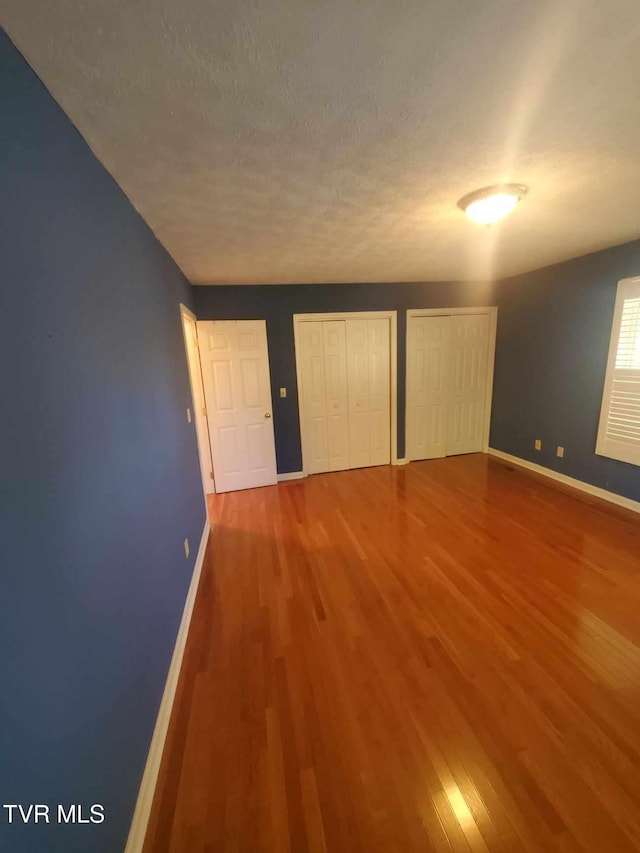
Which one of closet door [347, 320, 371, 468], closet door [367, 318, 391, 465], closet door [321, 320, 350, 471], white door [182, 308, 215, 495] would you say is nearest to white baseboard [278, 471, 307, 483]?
closet door [321, 320, 350, 471]

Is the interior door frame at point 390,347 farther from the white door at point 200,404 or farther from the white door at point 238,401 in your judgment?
the white door at point 200,404

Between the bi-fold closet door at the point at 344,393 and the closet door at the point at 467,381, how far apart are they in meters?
0.94

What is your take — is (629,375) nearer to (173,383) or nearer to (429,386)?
(429,386)

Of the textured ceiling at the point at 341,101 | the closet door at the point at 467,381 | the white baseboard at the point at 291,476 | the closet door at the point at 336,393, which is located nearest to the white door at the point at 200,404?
the white baseboard at the point at 291,476

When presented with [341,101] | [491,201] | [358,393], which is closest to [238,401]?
[358,393]

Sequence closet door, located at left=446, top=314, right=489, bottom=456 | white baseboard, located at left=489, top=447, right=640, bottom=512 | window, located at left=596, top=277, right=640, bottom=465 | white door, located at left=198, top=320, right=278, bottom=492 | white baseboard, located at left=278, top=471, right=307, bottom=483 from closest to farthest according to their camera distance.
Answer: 1. window, located at left=596, top=277, right=640, bottom=465
2. white baseboard, located at left=489, top=447, right=640, bottom=512
3. white door, located at left=198, top=320, right=278, bottom=492
4. white baseboard, located at left=278, top=471, right=307, bottom=483
5. closet door, located at left=446, top=314, right=489, bottom=456

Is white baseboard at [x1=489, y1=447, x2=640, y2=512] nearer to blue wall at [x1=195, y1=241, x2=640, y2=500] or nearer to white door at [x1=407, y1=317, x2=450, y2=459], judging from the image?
blue wall at [x1=195, y1=241, x2=640, y2=500]

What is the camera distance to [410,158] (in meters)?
1.34

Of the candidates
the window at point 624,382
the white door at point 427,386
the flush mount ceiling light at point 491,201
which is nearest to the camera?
the flush mount ceiling light at point 491,201

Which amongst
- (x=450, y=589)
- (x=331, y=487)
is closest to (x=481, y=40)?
(x=450, y=589)

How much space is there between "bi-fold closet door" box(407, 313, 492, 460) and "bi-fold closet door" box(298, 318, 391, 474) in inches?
15.2

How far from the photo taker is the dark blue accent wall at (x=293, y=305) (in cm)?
363

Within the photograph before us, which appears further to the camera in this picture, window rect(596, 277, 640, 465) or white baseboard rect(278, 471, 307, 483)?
white baseboard rect(278, 471, 307, 483)

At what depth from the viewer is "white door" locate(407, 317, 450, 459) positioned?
4246 mm
